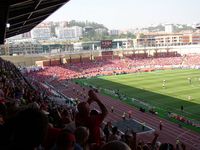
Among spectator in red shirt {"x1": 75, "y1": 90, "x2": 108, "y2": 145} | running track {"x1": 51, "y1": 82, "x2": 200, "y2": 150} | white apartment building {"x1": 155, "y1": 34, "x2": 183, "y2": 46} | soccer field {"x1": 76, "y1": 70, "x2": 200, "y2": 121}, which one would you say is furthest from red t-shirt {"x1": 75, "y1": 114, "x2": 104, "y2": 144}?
white apartment building {"x1": 155, "y1": 34, "x2": 183, "y2": 46}

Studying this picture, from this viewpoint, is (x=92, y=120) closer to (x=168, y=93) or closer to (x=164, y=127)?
(x=164, y=127)

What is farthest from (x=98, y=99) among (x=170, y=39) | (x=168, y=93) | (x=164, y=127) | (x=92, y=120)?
(x=170, y=39)

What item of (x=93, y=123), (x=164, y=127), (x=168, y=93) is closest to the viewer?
(x=93, y=123)

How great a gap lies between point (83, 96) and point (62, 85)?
985 centimetres

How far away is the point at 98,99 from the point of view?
14.1ft

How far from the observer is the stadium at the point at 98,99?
9.07ft

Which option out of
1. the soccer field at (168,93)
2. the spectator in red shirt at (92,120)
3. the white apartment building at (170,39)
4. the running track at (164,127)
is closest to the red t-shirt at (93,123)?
the spectator in red shirt at (92,120)

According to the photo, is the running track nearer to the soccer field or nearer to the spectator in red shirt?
the soccer field

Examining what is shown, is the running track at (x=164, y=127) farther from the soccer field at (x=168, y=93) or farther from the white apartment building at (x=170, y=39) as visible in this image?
the white apartment building at (x=170, y=39)

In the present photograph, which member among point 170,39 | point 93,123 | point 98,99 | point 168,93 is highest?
point 170,39

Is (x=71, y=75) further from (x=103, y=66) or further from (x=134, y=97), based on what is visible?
(x=134, y=97)

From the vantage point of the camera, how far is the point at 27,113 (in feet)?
6.57

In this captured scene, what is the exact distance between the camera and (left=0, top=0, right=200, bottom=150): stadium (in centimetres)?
276

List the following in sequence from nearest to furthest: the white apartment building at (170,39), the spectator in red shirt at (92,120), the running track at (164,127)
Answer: the spectator in red shirt at (92,120)
the running track at (164,127)
the white apartment building at (170,39)
